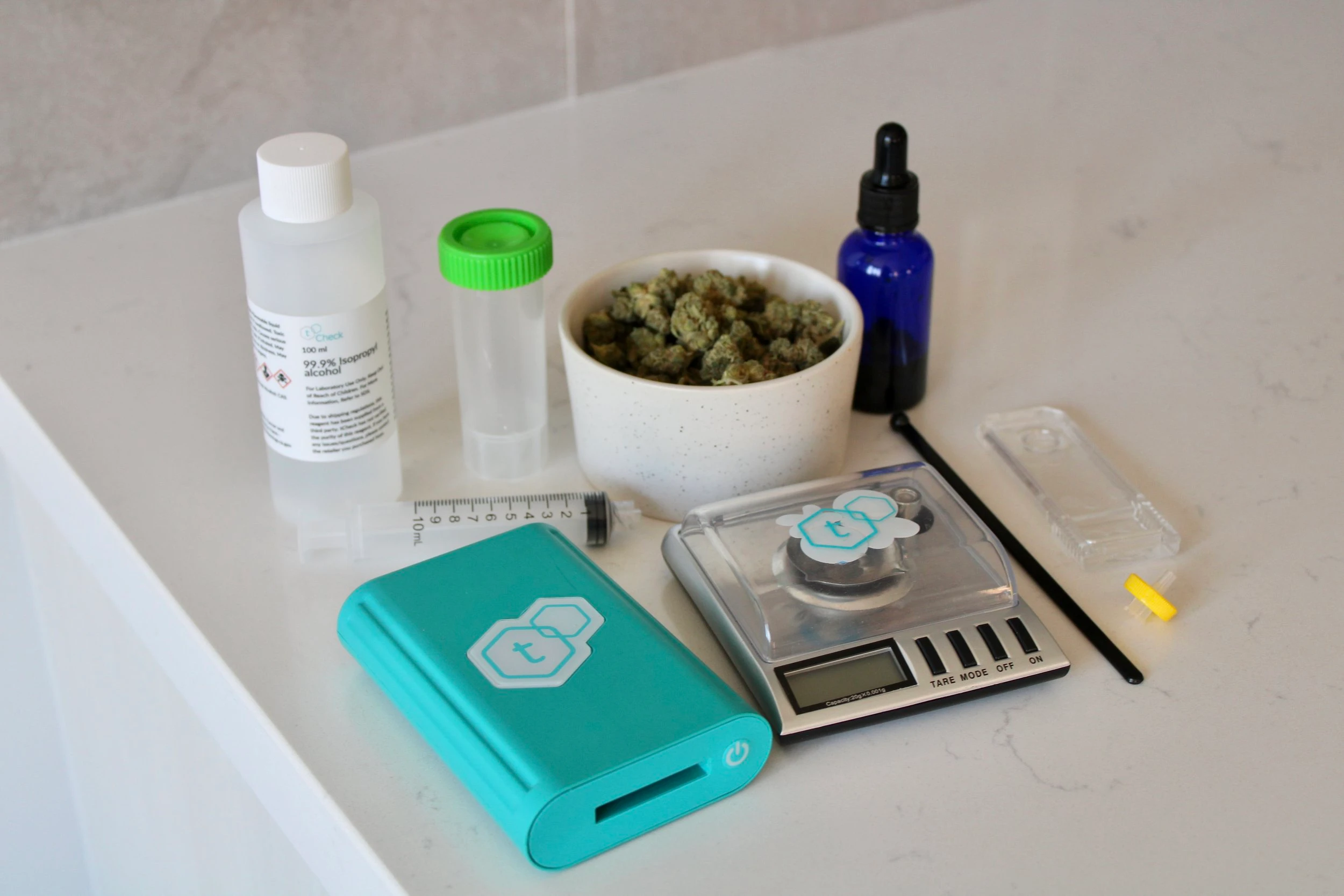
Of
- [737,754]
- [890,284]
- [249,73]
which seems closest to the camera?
[737,754]

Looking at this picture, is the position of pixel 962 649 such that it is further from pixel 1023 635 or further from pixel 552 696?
pixel 552 696

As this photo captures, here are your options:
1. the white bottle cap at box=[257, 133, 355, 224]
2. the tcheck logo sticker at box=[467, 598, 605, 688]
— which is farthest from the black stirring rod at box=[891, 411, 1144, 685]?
the white bottle cap at box=[257, 133, 355, 224]

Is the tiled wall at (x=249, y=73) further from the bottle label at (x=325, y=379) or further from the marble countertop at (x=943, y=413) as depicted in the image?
the bottle label at (x=325, y=379)

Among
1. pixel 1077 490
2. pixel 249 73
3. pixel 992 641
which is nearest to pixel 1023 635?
pixel 992 641

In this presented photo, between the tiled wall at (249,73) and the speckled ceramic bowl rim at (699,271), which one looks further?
the tiled wall at (249,73)

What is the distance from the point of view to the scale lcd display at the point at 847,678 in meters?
0.57

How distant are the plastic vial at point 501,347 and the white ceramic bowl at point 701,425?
0.03 metres

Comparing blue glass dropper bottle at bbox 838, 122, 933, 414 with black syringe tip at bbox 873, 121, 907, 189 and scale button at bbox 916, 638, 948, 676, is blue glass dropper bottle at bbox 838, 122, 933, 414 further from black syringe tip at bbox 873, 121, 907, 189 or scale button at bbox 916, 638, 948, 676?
scale button at bbox 916, 638, 948, 676

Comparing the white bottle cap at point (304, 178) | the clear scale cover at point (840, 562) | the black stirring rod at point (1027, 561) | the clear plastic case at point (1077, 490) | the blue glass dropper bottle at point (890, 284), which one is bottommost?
the black stirring rod at point (1027, 561)

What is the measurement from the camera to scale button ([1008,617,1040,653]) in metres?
0.59

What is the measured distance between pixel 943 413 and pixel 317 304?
37 centimetres

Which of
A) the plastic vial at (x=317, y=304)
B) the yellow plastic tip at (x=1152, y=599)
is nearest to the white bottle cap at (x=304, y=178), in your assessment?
the plastic vial at (x=317, y=304)

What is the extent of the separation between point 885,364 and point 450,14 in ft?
1.56

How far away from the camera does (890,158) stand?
716mm
